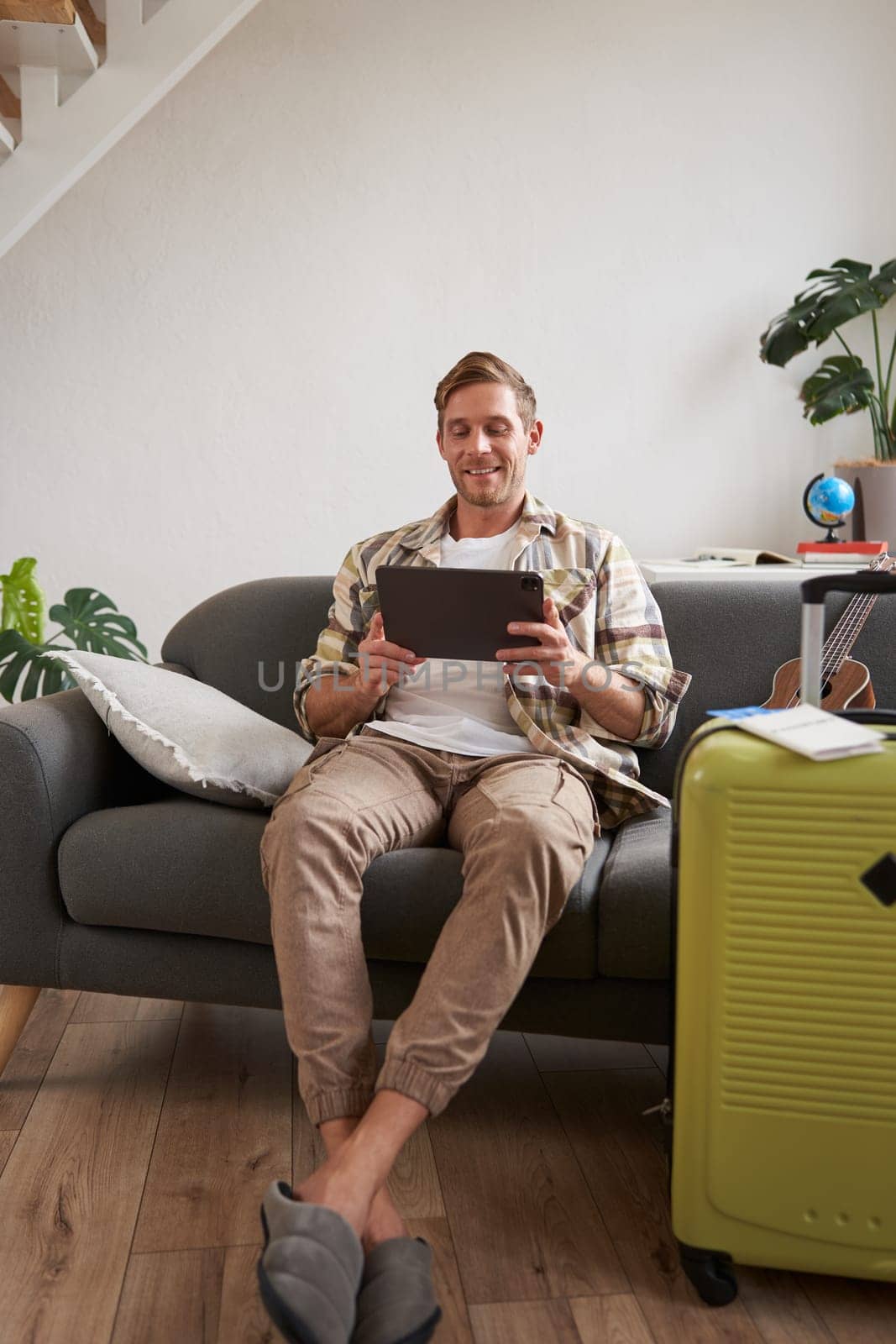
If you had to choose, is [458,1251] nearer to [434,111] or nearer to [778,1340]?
[778,1340]

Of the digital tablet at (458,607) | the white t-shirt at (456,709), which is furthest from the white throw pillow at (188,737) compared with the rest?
the digital tablet at (458,607)

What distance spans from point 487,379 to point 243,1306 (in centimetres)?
140

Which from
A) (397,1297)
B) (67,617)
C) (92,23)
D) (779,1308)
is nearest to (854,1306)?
(779,1308)

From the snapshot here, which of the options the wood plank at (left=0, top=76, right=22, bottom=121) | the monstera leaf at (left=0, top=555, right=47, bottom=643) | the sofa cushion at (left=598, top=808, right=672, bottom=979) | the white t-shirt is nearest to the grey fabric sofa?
the sofa cushion at (left=598, top=808, right=672, bottom=979)

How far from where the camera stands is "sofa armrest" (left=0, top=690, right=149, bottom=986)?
179 centimetres

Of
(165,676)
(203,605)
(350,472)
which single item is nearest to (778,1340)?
(165,676)

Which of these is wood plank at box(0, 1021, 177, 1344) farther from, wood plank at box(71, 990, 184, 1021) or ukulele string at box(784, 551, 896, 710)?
ukulele string at box(784, 551, 896, 710)

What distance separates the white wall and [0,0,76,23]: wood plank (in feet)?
1.92

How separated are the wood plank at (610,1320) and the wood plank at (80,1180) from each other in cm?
51

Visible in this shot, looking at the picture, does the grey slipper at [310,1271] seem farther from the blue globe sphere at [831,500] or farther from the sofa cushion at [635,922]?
the blue globe sphere at [831,500]

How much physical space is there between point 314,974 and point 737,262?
2.51 metres

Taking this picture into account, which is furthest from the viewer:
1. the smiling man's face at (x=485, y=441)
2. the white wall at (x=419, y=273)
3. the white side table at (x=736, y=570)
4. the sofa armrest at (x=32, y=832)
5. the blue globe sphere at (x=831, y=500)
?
the white wall at (x=419, y=273)

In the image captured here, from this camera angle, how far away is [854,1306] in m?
1.34

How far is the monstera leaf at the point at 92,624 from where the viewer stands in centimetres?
276
